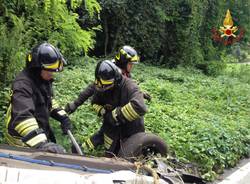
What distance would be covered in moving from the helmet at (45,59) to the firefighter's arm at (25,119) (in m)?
0.29

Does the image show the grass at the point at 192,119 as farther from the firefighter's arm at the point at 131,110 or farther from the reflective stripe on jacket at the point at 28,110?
the reflective stripe on jacket at the point at 28,110

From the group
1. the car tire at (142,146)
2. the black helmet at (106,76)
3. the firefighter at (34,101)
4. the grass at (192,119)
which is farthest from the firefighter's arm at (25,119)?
the grass at (192,119)

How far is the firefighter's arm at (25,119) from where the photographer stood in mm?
4320

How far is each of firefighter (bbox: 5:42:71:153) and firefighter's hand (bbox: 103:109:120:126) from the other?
34.3 inches

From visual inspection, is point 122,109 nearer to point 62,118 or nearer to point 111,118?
point 111,118

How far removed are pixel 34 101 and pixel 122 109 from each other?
1230 mm

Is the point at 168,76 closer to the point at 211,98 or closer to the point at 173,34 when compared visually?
the point at 211,98

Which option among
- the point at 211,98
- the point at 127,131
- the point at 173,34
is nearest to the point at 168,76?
the point at 211,98

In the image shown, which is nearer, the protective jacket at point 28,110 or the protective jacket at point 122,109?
the protective jacket at point 28,110

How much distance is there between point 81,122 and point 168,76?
839 centimetres

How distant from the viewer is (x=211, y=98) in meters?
13.2

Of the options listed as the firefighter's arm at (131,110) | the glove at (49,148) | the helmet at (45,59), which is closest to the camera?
the glove at (49,148)

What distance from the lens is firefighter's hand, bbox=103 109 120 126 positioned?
5.70 m

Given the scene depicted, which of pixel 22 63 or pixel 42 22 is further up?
pixel 42 22
